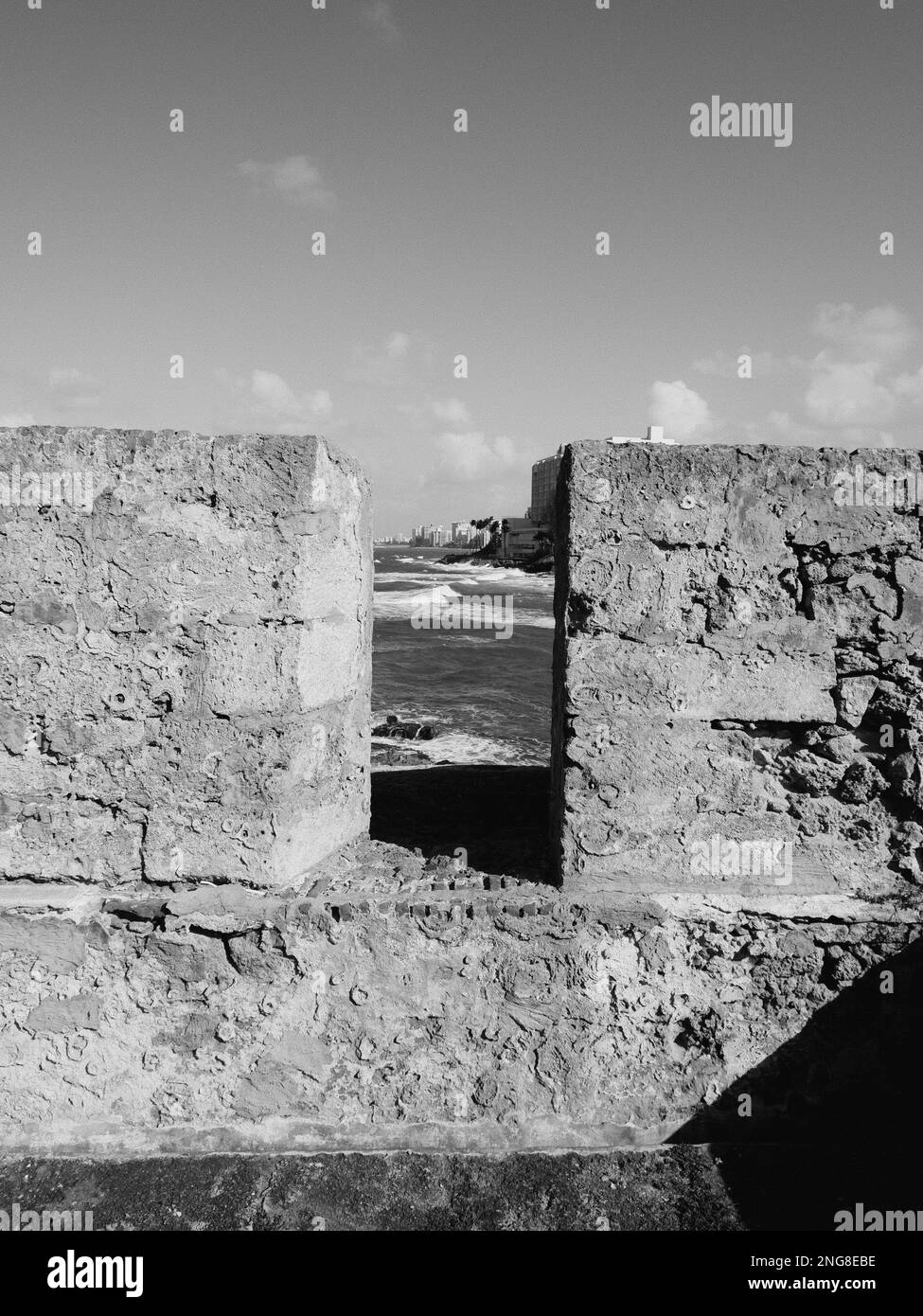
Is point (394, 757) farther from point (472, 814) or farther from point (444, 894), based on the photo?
point (444, 894)

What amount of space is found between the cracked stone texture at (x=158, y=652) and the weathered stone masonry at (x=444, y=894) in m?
0.01

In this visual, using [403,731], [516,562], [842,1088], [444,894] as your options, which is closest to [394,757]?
[403,731]

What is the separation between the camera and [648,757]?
279cm

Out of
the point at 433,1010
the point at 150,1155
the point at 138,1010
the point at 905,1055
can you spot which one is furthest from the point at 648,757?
the point at 150,1155

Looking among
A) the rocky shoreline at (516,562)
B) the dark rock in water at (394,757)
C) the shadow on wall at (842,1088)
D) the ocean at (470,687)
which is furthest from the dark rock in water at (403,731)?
the rocky shoreline at (516,562)

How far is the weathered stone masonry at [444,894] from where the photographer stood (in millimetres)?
2717

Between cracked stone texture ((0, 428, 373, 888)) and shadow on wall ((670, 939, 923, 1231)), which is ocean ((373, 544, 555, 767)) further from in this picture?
shadow on wall ((670, 939, 923, 1231))

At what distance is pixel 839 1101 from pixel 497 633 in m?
22.0

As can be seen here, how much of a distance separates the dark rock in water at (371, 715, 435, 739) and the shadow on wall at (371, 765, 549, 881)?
4.76m

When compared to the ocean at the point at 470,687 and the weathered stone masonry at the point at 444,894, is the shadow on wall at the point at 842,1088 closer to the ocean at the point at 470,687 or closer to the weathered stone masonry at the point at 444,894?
the weathered stone masonry at the point at 444,894

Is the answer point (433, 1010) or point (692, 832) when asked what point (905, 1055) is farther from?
point (433, 1010)
